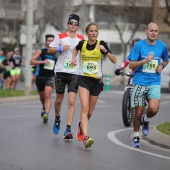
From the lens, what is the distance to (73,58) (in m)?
12.2

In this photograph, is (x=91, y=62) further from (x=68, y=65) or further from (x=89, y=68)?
(x=68, y=65)

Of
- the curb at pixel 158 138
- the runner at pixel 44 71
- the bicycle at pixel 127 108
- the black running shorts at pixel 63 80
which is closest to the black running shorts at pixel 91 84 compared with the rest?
the black running shorts at pixel 63 80

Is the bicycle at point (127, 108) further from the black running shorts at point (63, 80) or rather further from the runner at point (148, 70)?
the runner at point (148, 70)

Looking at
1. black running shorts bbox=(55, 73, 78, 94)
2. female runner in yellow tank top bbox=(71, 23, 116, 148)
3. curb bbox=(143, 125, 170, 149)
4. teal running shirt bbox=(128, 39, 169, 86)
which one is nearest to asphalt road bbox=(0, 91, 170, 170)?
curb bbox=(143, 125, 170, 149)

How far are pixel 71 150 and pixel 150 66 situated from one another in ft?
6.19

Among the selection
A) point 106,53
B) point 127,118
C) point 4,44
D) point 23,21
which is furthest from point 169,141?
point 4,44

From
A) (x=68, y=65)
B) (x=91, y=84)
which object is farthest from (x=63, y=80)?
(x=91, y=84)

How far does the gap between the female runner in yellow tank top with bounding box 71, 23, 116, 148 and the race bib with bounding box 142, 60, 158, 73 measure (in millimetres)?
513

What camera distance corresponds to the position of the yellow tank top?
11945mm

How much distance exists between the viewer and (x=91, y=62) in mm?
11977

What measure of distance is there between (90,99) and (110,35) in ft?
179

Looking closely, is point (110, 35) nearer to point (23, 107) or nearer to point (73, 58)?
point (23, 107)

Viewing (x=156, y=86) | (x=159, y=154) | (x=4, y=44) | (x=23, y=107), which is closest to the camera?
(x=159, y=154)

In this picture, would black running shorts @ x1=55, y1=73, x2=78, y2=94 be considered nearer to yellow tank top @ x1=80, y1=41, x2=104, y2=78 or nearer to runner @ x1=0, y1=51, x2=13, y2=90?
yellow tank top @ x1=80, y1=41, x2=104, y2=78
